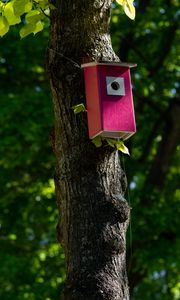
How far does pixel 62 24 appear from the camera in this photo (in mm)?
3510

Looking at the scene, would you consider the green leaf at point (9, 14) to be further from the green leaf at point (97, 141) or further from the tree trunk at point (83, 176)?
the green leaf at point (97, 141)

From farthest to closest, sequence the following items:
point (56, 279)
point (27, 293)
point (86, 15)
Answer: point (56, 279) < point (27, 293) < point (86, 15)

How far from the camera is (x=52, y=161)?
9977mm

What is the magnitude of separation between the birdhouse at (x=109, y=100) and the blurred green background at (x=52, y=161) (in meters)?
4.88

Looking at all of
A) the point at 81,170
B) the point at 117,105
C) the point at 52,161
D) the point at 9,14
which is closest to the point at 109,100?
the point at 117,105

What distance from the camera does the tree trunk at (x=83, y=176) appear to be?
3219 mm

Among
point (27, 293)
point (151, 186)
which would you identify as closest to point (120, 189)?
point (27, 293)

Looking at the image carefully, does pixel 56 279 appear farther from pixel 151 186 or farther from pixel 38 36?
pixel 38 36

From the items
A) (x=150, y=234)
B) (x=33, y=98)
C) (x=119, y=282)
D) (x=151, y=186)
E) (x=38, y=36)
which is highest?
(x=38, y=36)

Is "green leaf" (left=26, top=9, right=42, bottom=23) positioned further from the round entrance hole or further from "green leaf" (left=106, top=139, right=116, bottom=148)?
"green leaf" (left=106, top=139, right=116, bottom=148)

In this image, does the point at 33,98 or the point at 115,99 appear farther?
the point at 33,98

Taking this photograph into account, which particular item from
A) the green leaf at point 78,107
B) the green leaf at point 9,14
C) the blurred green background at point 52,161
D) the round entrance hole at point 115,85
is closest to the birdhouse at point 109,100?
the round entrance hole at point 115,85

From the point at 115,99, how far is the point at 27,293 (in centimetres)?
552

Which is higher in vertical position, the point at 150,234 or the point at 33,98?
the point at 33,98
